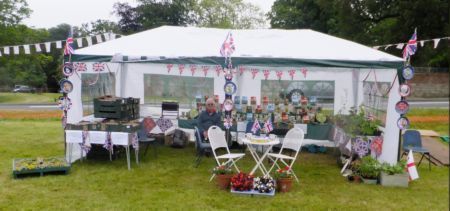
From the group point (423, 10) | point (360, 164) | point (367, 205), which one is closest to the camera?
point (367, 205)

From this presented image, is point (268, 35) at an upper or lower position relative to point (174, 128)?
upper

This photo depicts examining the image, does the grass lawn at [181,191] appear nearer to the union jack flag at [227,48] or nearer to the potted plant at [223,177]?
the potted plant at [223,177]

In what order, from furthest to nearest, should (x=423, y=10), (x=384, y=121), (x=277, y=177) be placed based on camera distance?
(x=423, y=10), (x=384, y=121), (x=277, y=177)

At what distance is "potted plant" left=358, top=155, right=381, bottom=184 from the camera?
227 inches

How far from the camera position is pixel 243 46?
24.0 ft

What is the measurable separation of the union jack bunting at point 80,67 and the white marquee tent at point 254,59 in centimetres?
13

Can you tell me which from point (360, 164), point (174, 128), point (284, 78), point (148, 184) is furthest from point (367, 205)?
point (174, 128)

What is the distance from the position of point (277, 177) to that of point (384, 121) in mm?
2431

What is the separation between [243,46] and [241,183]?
119 inches

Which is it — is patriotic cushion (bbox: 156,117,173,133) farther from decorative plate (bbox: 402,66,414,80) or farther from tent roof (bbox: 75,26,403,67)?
decorative plate (bbox: 402,66,414,80)

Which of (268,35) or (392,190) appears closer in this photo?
(392,190)

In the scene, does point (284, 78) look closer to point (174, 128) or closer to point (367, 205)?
point (174, 128)

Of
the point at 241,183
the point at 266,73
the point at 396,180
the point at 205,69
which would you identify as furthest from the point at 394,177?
the point at 205,69

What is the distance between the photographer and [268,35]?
824 centimetres
